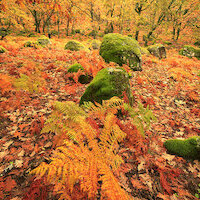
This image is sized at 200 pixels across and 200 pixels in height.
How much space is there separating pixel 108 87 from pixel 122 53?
3.38 m

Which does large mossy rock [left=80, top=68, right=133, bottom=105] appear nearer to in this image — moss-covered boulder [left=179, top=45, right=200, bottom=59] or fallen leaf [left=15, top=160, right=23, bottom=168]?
fallen leaf [left=15, top=160, right=23, bottom=168]

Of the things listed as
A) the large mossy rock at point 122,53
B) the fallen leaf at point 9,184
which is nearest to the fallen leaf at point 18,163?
the fallen leaf at point 9,184

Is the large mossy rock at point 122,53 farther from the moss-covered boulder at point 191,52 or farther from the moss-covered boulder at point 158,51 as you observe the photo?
the moss-covered boulder at point 191,52

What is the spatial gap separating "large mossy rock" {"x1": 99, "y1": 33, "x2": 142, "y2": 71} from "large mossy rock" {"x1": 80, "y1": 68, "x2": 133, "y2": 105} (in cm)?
261

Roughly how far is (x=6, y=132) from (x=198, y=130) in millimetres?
4717

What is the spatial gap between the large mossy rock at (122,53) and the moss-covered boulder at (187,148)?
4.30m

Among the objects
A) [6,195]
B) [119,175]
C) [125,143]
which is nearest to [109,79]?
[125,143]

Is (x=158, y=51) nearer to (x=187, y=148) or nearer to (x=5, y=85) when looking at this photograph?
(x=187, y=148)

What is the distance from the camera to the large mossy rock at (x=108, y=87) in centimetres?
316

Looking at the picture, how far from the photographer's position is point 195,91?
185 inches

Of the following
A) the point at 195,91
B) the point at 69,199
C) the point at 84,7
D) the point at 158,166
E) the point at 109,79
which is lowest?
the point at 158,166

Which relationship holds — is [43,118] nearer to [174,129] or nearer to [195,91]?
[174,129]

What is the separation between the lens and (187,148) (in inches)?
Result: 92.3

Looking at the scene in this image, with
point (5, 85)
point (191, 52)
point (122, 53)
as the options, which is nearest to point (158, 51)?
point (191, 52)
